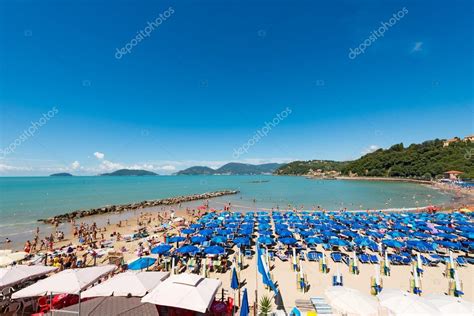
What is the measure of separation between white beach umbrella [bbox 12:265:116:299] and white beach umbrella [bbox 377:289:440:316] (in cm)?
815

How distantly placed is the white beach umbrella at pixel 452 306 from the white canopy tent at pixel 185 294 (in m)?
5.66

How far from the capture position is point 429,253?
14.9 m

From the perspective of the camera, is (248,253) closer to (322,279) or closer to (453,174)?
(322,279)

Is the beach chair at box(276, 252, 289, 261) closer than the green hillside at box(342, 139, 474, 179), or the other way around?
the beach chair at box(276, 252, 289, 261)

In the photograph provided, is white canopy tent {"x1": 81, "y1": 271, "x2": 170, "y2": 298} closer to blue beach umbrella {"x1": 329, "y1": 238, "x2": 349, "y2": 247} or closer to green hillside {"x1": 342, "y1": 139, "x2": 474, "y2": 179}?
blue beach umbrella {"x1": 329, "y1": 238, "x2": 349, "y2": 247}

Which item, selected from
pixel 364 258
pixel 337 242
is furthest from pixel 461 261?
pixel 337 242

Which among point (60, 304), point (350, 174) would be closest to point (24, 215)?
point (60, 304)

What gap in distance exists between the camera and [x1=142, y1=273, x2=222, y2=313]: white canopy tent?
546 cm

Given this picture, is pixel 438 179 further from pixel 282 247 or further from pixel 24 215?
pixel 24 215

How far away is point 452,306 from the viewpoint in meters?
5.67

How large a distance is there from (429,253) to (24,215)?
50.6m

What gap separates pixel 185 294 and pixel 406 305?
5.44 meters

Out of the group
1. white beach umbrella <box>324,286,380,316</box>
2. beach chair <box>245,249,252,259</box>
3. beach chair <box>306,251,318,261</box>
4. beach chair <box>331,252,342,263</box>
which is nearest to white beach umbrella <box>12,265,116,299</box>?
white beach umbrella <box>324,286,380,316</box>

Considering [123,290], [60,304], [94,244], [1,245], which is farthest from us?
[1,245]
